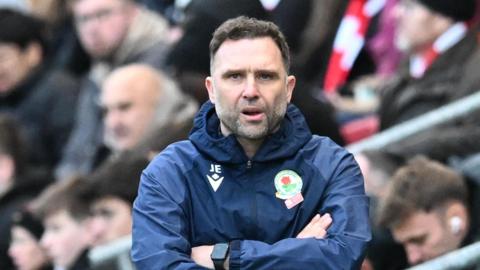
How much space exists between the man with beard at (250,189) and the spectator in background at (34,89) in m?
5.40

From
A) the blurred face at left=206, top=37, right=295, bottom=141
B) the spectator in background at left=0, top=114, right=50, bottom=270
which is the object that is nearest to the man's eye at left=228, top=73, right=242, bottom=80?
the blurred face at left=206, top=37, right=295, bottom=141

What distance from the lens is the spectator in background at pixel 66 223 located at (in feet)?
31.7

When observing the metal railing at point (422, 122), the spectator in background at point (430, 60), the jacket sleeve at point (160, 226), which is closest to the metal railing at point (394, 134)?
the metal railing at point (422, 122)

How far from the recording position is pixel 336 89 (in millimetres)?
10891

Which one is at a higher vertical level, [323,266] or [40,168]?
[323,266]

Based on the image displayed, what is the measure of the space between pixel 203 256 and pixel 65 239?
12.9ft

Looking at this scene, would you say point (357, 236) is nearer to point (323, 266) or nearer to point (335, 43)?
point (323, 266)

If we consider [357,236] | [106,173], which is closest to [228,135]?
[357,236]

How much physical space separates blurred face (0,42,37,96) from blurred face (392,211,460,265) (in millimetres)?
4836

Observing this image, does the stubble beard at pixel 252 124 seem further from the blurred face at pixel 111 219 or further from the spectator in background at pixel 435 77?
the blurred face at pixel 111 219

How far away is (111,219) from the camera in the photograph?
31.4ft

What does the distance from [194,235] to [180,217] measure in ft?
0.29

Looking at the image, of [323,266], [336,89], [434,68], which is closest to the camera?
[323,266]

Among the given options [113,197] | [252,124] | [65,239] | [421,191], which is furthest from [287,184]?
[65,239]
